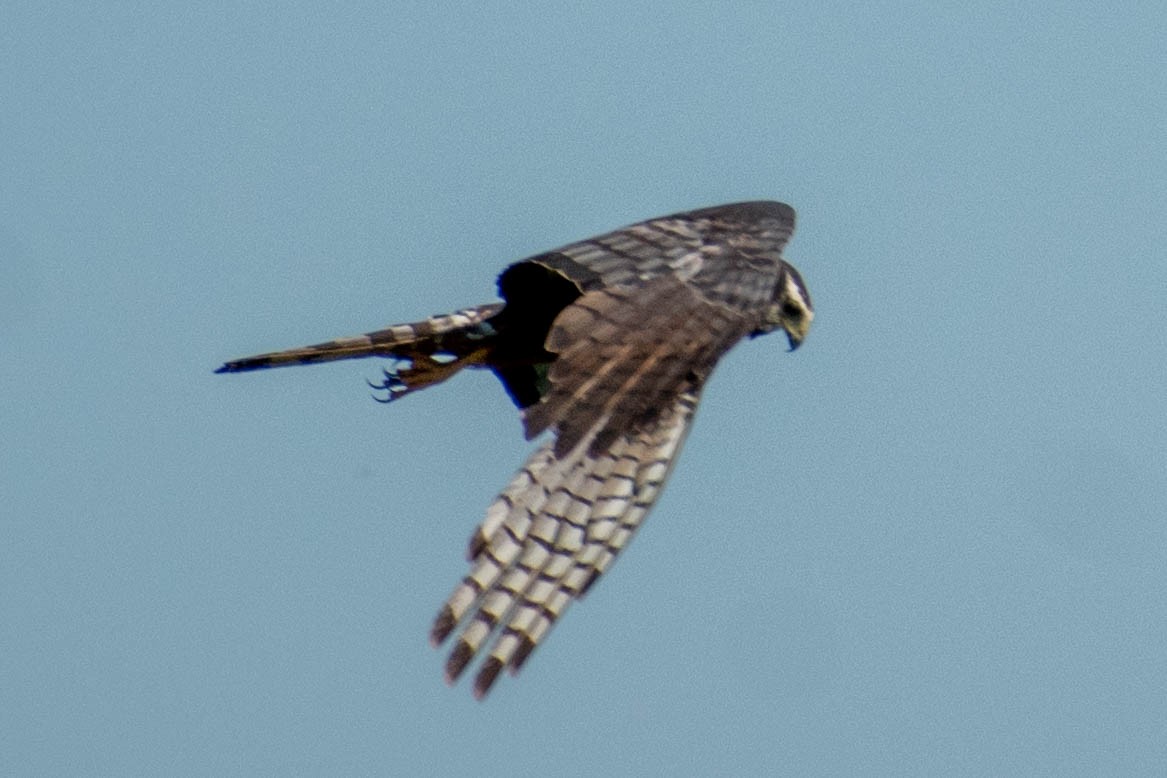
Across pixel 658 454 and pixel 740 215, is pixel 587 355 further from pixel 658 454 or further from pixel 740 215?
pixel 740 215

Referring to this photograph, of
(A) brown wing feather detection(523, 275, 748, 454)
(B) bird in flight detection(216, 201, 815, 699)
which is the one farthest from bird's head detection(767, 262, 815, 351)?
(A) brown wing feather detection(523, 275, 748, 454)

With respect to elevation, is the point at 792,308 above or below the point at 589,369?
above

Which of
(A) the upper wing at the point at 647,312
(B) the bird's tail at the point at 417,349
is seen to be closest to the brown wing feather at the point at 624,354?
(A) the upper wing at the point at 647,312

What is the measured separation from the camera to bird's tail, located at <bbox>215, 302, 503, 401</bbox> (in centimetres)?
991

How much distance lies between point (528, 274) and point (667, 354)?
144cm

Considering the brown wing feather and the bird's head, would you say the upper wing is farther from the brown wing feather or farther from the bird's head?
the bird's head

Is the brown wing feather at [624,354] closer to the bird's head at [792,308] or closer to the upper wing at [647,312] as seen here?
the upper wing at [647,312]

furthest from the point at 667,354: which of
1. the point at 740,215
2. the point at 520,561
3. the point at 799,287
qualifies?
the point at 799,287

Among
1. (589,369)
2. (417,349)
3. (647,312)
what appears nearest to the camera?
(589,369)

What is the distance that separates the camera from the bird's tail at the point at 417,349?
32.5ft

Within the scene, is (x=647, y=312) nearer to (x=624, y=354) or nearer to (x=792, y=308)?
(x=624, y=354)

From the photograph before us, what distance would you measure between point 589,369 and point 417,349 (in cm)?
232

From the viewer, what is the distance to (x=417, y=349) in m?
10.2

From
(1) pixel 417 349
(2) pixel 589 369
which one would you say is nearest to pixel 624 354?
(2) pixel 589 369
